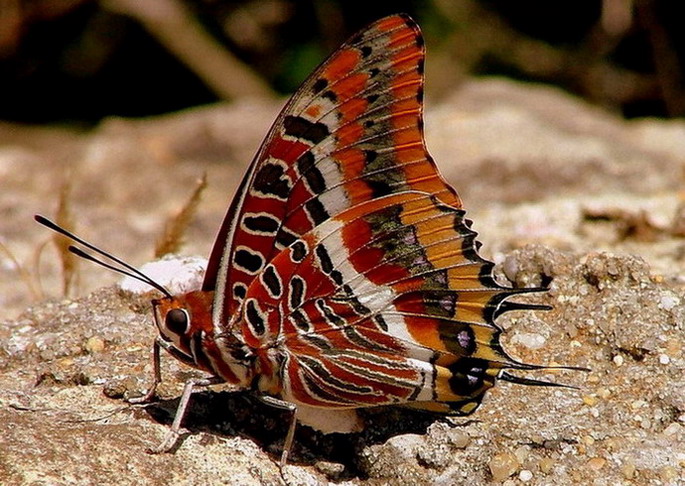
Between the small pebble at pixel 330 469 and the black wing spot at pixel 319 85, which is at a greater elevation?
the black wing spot at pixel 319 85

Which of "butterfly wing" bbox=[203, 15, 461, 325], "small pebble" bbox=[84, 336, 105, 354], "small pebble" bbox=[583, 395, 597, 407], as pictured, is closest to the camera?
"butterfly wing" bbox=[203, 15, 461, 325]

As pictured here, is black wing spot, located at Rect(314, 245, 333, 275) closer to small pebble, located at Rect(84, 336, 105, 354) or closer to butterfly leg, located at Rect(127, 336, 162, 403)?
butterfly leg, located at Rect(127, 336, 162, 403)

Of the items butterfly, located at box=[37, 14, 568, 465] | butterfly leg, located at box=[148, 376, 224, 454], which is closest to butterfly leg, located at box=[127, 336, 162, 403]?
butterfly, located at box=[37, 14, 568, 465]

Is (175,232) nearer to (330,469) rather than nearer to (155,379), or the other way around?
(155,379)

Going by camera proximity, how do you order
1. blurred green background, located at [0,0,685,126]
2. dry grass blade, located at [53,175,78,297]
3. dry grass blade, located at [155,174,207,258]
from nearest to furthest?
dry grass blade, located at [155,174,207,258]
dry grass blade, located at [53,175,78,297]
blurred green background, located at [0,0,685,126]

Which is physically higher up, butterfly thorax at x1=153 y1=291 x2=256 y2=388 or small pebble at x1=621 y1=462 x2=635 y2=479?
butterfly thorax at x1=153 y1=291 x2=256 y2=388

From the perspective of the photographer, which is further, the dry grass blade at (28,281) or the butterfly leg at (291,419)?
the dry grass blade at (28,281)

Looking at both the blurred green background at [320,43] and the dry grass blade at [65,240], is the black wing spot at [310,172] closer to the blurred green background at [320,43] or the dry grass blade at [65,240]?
the dry grass blade at [65,240]

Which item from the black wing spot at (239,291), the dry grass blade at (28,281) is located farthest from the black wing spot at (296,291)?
the dry grass blade at (28,281)
